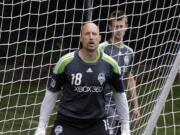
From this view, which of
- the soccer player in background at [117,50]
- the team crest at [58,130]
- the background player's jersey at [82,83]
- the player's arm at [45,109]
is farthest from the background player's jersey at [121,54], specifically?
the team crest at [58,130]

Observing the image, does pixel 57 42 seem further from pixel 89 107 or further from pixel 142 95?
pixel 89 107

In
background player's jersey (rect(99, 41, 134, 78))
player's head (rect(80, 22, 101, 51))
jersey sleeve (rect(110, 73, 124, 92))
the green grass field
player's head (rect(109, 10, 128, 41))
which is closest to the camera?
player's head (rect(80, 22, 101, 51))

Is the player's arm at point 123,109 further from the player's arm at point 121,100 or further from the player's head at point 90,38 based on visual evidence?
the player's head at point 90,38

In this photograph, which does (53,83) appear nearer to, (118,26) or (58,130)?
(58,130)

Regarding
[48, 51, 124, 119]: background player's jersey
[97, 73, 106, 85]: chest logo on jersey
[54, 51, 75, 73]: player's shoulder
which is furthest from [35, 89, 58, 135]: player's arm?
[97, 73, 106, 85]: chest logo on jersey

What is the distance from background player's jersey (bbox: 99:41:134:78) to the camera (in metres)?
5.84

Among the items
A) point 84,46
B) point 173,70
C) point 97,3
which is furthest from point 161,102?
point 97,3

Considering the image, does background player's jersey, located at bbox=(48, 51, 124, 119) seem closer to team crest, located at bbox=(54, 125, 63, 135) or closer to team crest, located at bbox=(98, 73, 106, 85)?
team crest, located at bbox=(98, 73, 106, 85)

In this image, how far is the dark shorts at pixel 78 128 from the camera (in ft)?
15.9

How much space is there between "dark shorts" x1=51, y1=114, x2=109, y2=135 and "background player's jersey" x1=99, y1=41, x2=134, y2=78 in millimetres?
1087

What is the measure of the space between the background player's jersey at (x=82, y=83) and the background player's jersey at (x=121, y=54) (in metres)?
0.87

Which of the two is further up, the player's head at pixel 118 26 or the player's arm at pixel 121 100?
the player's head at pixel 118 26

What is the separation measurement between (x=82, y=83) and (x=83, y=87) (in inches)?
1.3

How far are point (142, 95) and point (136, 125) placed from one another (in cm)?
33
